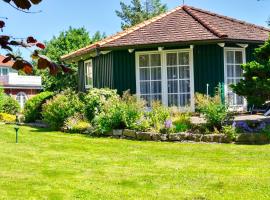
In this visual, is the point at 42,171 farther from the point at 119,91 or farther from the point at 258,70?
the point at 119,91

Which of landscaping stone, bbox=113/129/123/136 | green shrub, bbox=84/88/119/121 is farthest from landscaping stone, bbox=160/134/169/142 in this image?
green shrub, bbox=84/88/119/121

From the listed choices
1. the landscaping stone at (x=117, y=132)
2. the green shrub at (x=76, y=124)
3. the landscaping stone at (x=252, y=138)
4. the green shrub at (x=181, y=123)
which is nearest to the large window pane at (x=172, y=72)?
the green shrub at (x=181, y=123)

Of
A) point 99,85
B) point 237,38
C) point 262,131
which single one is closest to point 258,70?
point 262,131

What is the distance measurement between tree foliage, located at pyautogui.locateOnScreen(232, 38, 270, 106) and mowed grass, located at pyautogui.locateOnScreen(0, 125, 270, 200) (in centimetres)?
156

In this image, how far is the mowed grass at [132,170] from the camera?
726 centimetres

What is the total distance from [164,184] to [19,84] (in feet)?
145

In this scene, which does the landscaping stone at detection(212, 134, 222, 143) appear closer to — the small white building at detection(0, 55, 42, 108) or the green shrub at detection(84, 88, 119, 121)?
the green shrub at detection(84, 88, 119, 121)

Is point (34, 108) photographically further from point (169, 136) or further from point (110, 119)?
point (169, 136)

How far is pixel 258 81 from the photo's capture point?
12.1 m

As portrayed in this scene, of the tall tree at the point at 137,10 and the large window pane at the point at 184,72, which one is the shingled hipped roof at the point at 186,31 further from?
the tall tree at the point at 137,10

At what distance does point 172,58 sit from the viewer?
17141 millimetres

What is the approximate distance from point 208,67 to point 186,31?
1.57m

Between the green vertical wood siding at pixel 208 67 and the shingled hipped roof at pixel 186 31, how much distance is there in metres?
0.59

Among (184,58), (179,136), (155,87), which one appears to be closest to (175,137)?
(179,136)
